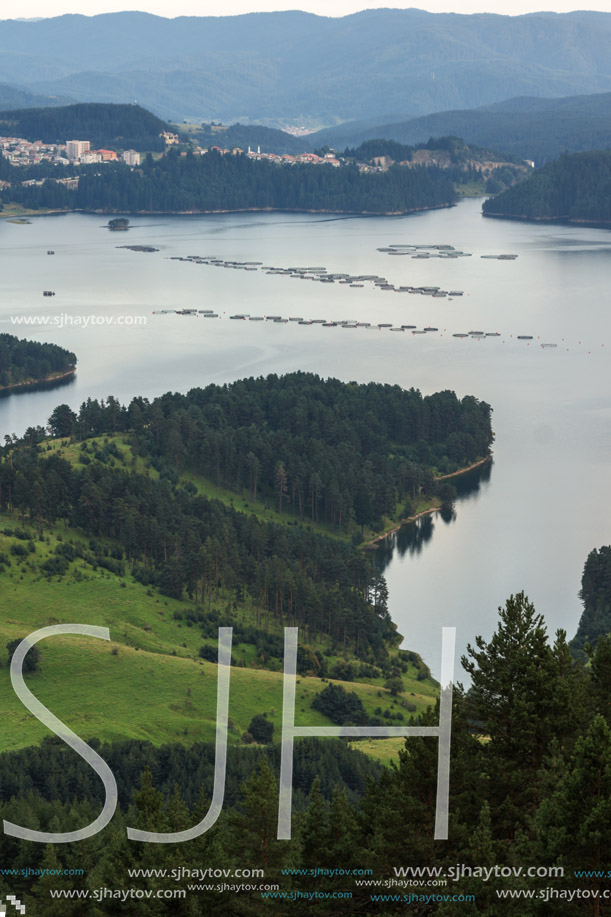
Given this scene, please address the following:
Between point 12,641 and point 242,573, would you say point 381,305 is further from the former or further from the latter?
point 12,641

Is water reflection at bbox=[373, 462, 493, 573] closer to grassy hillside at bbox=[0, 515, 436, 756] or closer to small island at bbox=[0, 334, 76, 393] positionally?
grassy hillside at bbox=[0, 515, 436, 756]

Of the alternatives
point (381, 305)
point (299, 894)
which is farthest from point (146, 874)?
point (381, 305)

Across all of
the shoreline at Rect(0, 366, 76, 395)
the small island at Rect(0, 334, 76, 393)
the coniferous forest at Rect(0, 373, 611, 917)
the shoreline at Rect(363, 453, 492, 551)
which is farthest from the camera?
the small island at Rect(0, 334, 76, 393)

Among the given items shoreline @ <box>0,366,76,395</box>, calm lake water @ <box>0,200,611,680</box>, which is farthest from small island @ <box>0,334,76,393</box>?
calm lake water @ <box>0,200,611,680</box>

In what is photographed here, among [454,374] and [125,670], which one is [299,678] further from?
[454,374]

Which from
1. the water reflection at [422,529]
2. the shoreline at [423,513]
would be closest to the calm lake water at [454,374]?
the water reflection at [422,529]

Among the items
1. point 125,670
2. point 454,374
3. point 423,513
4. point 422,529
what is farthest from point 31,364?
point 125,670
